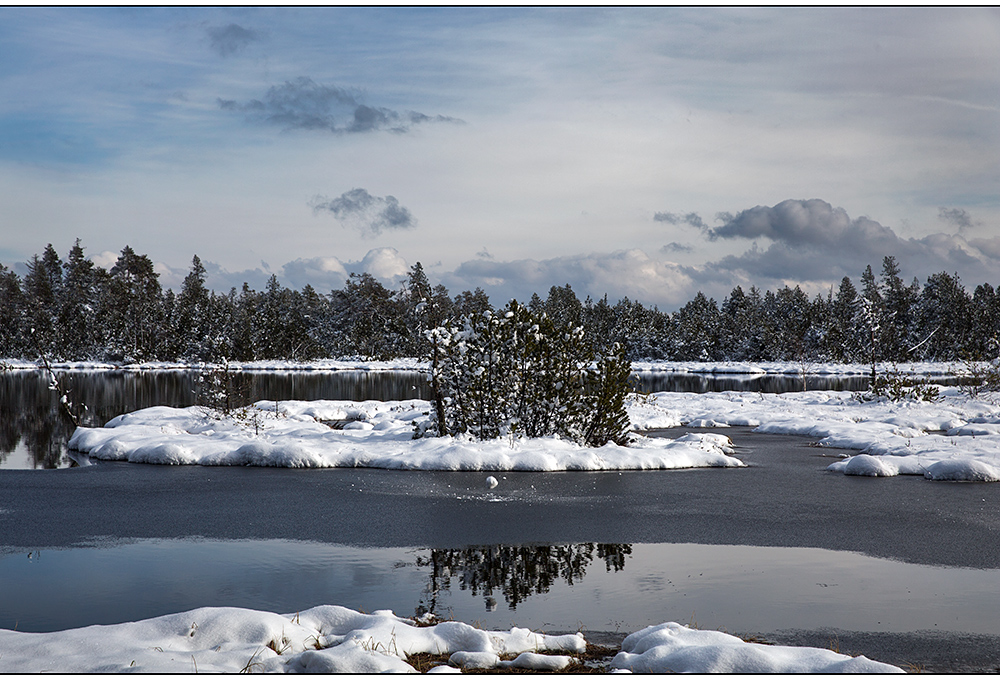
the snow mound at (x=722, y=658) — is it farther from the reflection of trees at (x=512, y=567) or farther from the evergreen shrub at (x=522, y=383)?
the evergreen shrub at (x=522, y=383)

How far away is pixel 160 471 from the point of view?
15109 millimetres

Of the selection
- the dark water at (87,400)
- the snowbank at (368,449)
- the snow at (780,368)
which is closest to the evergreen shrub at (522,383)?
the snowbank at (368,449)

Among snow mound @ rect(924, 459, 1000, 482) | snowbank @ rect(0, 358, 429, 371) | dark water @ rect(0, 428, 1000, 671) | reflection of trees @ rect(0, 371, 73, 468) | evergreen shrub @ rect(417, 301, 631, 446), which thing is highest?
evergreen shrub @ rect(417, 301, 631, 446)

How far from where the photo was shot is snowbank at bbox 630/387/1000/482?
582 inches

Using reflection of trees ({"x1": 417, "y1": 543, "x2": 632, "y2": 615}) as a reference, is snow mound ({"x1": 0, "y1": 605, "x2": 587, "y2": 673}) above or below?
above

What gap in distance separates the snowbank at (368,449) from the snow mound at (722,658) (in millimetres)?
9473

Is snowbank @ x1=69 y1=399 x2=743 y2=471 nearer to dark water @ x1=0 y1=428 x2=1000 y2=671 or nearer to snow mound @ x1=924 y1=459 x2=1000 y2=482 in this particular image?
dark water @ x1=0 y1=428 x2=1000 y2=671

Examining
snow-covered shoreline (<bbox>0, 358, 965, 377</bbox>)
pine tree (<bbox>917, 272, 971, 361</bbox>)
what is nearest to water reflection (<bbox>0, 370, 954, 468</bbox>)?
snow-covered shoreline (<bbox>0, 358, 965, 377</bbox>)

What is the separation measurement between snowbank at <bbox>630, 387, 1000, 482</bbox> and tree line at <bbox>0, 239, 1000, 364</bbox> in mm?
47956

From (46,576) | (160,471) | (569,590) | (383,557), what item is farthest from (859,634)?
(160,471)

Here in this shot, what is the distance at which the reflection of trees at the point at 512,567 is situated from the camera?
7.70 m

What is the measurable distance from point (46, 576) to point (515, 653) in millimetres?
5591

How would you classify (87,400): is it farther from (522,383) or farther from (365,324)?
(365,324)

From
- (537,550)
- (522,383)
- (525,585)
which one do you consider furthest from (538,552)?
(522,383)
